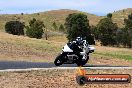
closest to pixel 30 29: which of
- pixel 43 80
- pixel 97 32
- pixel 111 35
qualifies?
pixel 97 32

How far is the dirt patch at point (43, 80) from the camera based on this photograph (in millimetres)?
20359

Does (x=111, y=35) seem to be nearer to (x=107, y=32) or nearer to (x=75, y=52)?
(x=107, y=32)

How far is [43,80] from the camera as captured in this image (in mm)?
21094

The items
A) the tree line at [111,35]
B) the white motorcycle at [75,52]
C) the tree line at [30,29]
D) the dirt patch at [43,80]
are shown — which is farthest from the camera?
the tree line at [30,29]

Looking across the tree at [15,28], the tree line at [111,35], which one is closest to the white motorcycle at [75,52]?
the tree line at [111,35]

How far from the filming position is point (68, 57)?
25.4 meters

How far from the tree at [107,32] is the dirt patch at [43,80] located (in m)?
90.1

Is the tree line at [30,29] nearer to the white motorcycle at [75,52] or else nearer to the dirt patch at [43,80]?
the white motorcycle at [75,52]

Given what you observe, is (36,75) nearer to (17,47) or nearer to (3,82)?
(3,82)

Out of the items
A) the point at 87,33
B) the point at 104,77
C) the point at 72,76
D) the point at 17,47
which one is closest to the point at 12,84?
the point at 72,76

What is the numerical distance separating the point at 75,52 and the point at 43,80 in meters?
4.65

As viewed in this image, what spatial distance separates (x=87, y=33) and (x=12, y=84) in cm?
9222

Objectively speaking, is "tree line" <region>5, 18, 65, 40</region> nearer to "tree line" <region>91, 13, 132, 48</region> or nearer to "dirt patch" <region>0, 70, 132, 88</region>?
"tree line" <region>91, 13, 132, 48</region>

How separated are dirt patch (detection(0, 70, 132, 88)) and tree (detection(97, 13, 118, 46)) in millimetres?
90078
